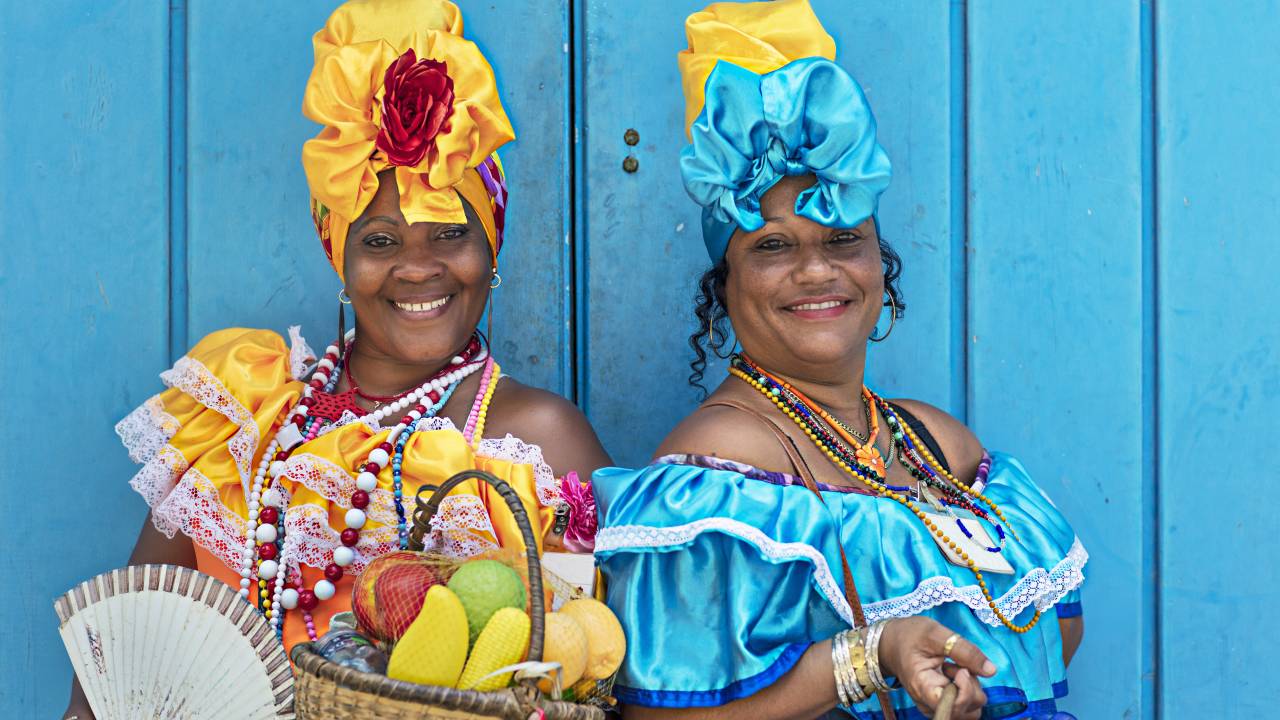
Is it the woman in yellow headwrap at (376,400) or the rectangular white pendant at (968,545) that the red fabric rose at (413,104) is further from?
the rectangular white pendant at (968,545)

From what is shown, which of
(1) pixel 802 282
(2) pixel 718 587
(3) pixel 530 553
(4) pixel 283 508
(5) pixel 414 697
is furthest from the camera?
(4) pixel 283 508

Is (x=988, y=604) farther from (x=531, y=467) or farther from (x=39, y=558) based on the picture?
(x=39, y=558)

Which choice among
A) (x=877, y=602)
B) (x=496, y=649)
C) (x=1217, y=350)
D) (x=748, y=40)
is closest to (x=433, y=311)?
(x=748, y=40)

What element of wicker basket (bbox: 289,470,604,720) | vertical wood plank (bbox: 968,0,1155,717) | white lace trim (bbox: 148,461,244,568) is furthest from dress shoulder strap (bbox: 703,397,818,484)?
white lace trim (bbox: 148,461,244,568)

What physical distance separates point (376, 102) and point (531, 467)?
71cm

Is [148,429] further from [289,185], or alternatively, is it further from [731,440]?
[731,440]

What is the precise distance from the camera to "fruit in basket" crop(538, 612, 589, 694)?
1.75m

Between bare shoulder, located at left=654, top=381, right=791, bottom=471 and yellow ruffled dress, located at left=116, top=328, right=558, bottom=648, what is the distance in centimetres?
28

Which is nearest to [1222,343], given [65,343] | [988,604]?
[988,604]

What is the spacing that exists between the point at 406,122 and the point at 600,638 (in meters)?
0.99

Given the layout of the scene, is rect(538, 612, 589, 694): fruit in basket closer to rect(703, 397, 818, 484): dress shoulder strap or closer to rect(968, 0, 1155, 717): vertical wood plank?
rect(703, 397, 818, 484): dress shoulder strap

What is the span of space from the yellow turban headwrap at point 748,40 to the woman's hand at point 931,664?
93 centimetres

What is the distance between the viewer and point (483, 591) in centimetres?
174

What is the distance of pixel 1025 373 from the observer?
9.04 feet
